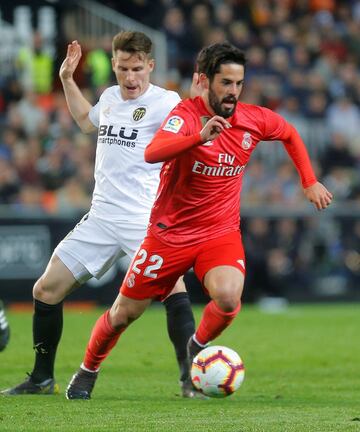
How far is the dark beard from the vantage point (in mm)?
7551

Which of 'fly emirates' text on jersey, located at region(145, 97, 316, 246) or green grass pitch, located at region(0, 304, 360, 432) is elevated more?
'fly emirates' text on jersey, located at region(145, 97, 316, 246)

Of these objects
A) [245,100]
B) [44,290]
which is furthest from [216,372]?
[245,100]

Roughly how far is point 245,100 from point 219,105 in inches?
538

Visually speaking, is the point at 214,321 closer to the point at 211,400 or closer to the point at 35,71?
the point at 211,400

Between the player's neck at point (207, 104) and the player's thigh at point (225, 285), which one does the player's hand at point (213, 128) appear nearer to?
the player's neck at point (207, 104)

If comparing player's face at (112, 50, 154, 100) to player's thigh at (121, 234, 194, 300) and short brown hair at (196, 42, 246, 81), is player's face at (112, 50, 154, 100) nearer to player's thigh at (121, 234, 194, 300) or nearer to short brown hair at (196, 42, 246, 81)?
short brown hair at (196, 42, 246, 81)

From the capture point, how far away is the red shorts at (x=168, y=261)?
7812 millimetres

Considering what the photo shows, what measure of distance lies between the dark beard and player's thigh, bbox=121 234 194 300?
0.95m

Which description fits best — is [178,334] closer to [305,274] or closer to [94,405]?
[94,405]

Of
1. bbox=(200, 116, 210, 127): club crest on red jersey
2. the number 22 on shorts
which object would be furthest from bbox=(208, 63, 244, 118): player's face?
the number 22 on shorts

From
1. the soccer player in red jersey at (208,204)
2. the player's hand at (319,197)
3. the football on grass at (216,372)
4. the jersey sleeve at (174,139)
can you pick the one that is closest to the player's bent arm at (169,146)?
the jersey sleeve at (174,139)

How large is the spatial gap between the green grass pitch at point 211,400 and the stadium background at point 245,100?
217cm

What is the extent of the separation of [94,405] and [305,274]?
10859 millimetres

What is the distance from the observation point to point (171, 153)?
7234mm
